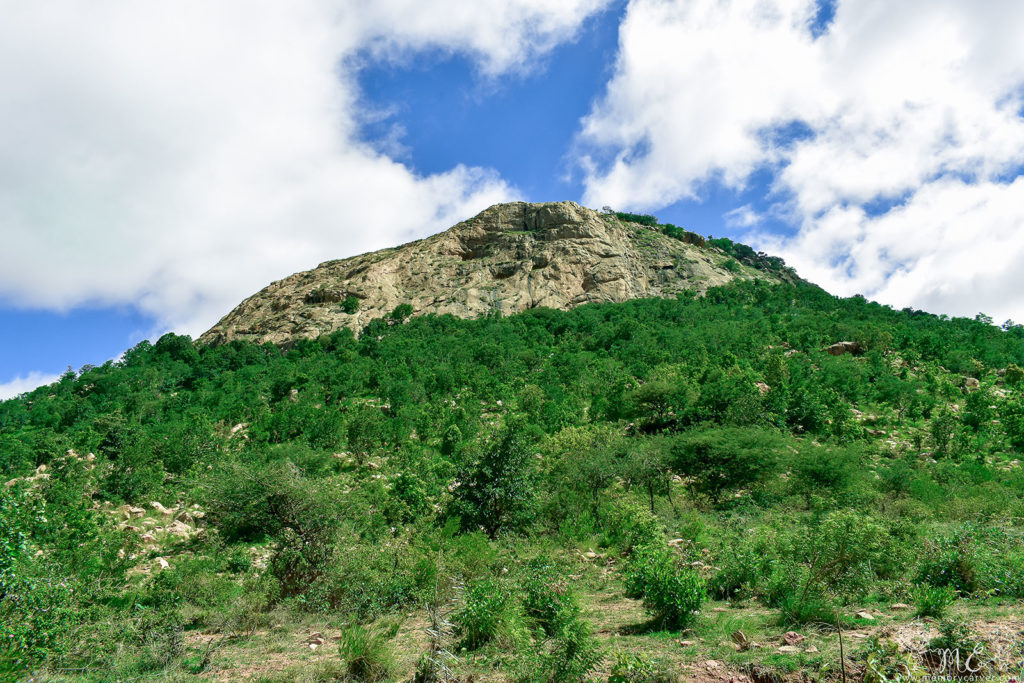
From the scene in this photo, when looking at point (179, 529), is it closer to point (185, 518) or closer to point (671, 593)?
point (185, 518)

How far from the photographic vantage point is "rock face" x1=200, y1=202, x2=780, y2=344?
62.4 meters

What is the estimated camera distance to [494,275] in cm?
6750

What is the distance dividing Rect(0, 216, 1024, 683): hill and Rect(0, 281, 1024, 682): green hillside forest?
9cm

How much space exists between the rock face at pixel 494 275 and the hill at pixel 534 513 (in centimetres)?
1512

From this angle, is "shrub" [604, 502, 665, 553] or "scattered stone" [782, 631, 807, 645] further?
"shrub" [604, 502, 665, 553]

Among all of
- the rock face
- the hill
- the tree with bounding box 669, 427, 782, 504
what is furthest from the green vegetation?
the tree with bounding box 669, 427, 782, 504

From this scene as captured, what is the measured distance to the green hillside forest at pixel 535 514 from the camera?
7582 millimetres

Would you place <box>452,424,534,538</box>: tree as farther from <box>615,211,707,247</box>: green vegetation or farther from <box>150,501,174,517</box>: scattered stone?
<box>615,211,707,247</box>: green vegetation

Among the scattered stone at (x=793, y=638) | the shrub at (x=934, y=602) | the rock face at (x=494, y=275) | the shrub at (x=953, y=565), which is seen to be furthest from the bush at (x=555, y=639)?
the rock face at (x=494, y=275)

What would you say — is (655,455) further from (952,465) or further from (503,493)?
(952,465)

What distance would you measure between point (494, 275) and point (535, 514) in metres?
51.8

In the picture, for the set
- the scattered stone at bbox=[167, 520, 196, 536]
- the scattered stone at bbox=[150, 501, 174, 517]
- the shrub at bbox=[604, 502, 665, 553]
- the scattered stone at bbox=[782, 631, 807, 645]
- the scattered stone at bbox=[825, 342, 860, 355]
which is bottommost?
the scattered stone at bbox=[782, 631, 807, 645]

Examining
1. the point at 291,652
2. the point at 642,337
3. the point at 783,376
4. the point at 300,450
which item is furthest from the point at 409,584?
the point at 642,337

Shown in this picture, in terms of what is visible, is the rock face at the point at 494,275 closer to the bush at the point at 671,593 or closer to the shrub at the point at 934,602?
the bush at the point at 671,593
